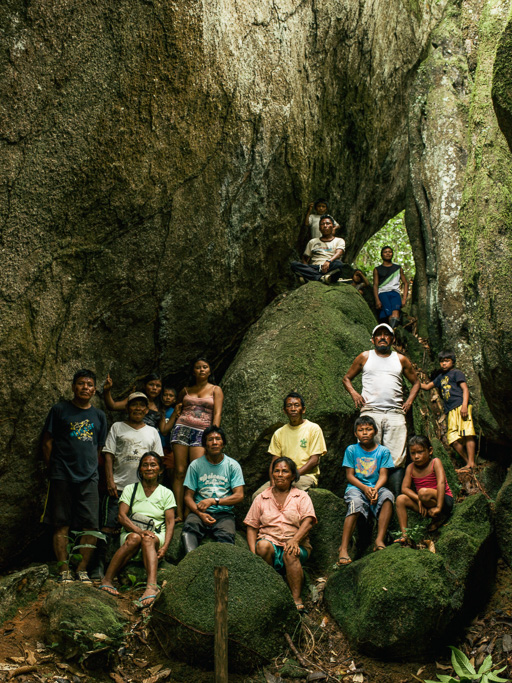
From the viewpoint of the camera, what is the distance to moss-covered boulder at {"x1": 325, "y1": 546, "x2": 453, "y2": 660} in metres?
5.89

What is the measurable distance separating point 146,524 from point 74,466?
102 cm

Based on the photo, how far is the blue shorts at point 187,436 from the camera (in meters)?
8.34

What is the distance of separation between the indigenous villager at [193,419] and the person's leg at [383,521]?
2.42m

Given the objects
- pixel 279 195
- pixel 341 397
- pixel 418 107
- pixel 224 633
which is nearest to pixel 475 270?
pixel 341 397

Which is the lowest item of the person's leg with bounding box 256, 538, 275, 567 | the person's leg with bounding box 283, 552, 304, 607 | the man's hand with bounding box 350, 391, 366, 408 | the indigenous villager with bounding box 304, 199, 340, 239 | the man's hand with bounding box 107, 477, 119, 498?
the person's leg with bounding box 283, 552, 304, 607

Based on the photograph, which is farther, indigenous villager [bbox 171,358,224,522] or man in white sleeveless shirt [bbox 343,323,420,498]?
indigenous villager [bbox 171,358,224,522]

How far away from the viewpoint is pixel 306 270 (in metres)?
11.6

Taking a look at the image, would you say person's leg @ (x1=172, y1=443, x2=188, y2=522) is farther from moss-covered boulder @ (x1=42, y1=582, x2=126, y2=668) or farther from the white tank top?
the white tank top

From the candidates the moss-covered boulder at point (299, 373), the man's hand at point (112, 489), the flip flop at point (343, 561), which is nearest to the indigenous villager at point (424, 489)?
the flip flop at point (343, 561)

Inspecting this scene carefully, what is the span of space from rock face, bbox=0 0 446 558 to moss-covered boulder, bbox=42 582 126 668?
1.66 m

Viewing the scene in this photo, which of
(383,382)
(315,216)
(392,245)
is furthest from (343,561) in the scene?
(392,245)

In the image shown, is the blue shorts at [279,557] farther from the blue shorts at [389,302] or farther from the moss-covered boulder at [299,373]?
the blue shorts at [389,302]

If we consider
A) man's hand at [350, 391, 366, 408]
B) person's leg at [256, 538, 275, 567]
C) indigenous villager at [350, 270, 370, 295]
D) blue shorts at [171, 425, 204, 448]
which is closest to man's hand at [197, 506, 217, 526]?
person's leg at [256, 538, 275, 567]

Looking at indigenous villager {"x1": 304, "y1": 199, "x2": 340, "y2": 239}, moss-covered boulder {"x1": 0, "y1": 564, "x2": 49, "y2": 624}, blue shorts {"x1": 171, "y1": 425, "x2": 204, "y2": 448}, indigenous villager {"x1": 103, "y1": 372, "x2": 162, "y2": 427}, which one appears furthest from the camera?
indigenous villager {"x1": 304, "y1": 199, "x2": 340, "y2": 239}
